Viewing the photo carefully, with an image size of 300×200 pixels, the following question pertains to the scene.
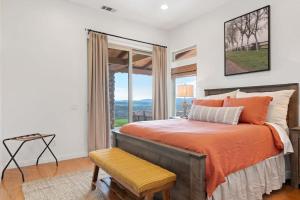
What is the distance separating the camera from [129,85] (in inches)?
185

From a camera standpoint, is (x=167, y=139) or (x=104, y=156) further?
(x=104, y=156)

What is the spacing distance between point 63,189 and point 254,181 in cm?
221

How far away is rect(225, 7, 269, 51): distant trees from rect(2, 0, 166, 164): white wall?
2451mm

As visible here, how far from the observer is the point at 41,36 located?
11.5 ft

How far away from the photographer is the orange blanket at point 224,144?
1678mm

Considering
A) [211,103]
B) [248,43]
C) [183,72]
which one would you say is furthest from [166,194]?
[183,72]

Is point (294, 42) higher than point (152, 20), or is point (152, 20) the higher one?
point (152, 20)

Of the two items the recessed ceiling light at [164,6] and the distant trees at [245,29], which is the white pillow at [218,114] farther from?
the recessed ceiling light at [164,6]

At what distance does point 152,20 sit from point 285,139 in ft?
11.5

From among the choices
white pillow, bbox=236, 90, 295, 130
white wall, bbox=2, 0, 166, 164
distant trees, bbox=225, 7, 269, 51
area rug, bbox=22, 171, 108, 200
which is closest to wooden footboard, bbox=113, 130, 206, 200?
area rug, bbox=22, 171, 108, 200

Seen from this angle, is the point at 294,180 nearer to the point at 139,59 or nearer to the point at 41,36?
the point at 139,59

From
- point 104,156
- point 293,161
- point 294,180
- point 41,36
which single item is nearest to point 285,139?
point 293,161

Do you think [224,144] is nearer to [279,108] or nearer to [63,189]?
[279,108]

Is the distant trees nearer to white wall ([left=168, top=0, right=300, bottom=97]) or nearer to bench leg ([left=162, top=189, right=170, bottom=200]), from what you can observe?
white wall ([left=168, top=0, right=300, bottom=97])
